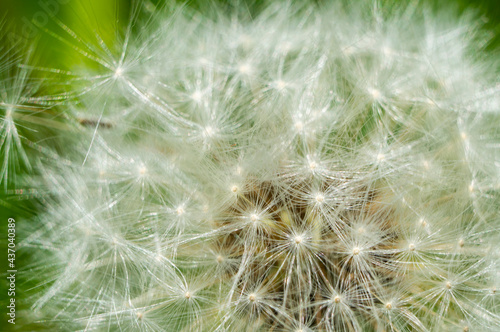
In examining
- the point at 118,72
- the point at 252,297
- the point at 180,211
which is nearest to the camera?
the point at 252,297

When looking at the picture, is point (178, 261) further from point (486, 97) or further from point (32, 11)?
point (486, 97)

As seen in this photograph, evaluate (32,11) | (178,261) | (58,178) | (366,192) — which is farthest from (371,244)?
(32,11)

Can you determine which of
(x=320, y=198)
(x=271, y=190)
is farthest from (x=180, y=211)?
(x=320, y=198)

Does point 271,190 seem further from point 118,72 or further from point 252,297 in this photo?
A: point 118,72

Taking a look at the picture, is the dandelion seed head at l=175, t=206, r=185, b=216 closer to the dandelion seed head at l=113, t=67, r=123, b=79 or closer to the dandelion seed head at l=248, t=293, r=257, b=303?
the dandelion seed head at l=248, t=293, r=257, b=303

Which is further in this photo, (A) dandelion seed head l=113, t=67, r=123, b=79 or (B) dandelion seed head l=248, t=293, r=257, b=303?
(A) dandelion seed head l=113, t=67, r=123, b=79

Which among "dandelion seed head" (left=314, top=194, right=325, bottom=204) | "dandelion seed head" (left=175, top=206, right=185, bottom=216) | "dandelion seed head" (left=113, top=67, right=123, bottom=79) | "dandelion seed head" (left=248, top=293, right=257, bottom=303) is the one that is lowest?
"dandelion seed head" (left=248, top=293, right=257, bottom=303)

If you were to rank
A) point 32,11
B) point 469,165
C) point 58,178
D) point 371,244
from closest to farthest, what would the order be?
point 371,244
point 469,165
point 58,178
point 32,11

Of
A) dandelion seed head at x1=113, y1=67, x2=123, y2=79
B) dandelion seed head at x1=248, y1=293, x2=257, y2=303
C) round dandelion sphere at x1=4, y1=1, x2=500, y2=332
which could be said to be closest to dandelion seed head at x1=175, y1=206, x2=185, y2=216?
round dandelion sphere at x1=4, y1=1, x2=500, y2=332

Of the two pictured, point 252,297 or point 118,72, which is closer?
point 252,297
